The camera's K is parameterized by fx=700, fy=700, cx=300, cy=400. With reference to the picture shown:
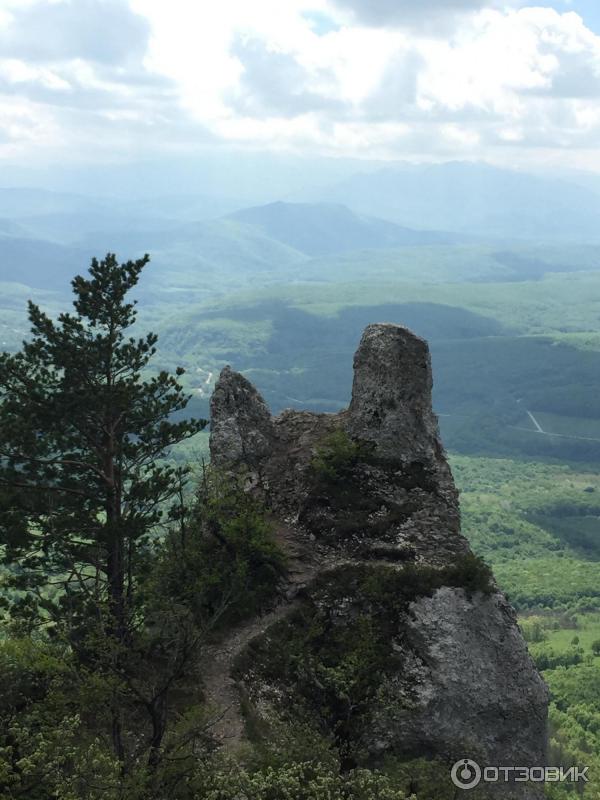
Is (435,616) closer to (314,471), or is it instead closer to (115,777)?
(314,471)

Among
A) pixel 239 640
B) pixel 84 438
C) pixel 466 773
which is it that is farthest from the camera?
pixel 239 640

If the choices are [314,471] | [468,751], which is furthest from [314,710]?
[314,471]

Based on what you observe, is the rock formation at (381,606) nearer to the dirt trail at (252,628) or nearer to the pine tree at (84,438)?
the dirt trail at (252,628)

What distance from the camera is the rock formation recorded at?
36.1 meters

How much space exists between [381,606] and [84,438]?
19.3m

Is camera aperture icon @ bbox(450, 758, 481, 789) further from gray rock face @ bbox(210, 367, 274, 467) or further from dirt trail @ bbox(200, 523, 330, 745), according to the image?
gray rock face @ bbox(210, 367, 274, 467)

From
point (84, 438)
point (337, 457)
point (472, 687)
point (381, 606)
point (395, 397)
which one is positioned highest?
point (395, 397)

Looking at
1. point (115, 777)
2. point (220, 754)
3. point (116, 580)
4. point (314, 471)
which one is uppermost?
point (314, 471)

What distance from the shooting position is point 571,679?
119750mm

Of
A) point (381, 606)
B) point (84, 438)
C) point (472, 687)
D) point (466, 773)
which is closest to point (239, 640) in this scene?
point (381, 606)

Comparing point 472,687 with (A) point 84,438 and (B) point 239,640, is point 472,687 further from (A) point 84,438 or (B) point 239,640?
(A) point 84,438

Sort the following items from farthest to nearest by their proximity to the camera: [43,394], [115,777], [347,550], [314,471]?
[314,471] → [347,550] → [43,394] → [115,777]

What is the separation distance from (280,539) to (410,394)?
553 inches

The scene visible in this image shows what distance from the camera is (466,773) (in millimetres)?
34281
